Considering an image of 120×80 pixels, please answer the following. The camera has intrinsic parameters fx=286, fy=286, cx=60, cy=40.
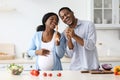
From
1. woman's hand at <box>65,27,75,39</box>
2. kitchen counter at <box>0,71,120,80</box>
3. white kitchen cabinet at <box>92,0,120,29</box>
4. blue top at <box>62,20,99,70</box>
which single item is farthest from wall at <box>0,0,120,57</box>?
kitchen counter at <box>0,71,120,80</box>

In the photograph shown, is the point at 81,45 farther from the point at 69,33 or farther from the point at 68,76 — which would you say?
the point at 68,76

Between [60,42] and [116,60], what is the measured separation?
165cm

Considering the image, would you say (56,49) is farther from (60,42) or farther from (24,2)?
(24,2)

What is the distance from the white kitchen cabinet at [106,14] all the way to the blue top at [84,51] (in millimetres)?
1687

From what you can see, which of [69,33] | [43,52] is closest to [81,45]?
[69,33]

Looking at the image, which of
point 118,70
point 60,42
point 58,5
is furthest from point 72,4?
point 118,70

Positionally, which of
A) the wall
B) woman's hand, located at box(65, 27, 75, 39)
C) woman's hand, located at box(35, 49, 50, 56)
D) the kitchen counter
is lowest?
the kitchen counter

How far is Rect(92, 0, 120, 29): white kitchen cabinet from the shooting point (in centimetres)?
477

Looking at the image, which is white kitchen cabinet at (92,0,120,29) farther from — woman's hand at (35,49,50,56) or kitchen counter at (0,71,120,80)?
kitchen counter at (0,71,120,80)

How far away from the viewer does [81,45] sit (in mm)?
3006

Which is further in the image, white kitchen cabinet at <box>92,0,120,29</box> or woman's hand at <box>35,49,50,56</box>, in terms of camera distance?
white kitchen cabinet at <box>92,0,120,29</box>

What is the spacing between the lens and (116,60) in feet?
14.8

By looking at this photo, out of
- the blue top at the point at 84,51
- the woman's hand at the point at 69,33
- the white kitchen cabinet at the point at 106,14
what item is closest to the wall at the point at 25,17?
the white kitchen cabinet at the point at 106,14

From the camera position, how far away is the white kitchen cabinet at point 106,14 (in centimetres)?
477
